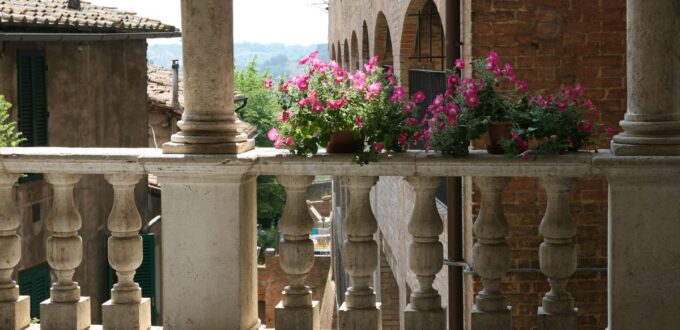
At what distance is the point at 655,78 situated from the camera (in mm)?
5273

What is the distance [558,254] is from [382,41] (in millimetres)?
12034

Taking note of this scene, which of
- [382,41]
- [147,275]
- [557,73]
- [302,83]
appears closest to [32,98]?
[147,275]

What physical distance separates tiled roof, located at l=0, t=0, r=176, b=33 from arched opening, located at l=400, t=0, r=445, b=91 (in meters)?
5.01

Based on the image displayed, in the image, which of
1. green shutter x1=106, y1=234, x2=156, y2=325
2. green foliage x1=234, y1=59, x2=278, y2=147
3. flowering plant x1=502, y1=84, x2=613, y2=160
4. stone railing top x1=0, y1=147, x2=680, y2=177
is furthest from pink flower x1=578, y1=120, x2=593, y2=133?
green foliage x1=234, y1=59, x2=278, y2=147

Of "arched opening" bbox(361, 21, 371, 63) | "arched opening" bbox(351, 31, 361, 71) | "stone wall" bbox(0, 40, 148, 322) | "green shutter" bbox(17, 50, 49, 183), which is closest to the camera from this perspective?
"stone wall" bbox(0, 40, 148, 322)

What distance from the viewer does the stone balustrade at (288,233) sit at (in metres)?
5.41

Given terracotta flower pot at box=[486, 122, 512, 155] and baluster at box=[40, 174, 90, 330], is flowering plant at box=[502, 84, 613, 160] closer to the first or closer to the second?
terracotta flower pot at box=[486, 122, 512, 155]

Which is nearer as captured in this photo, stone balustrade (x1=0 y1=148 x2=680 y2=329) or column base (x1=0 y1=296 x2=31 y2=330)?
stone balustrade (x1=0 y1=148 x2=680 y2=329)

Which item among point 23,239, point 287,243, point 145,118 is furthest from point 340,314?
point 145,118

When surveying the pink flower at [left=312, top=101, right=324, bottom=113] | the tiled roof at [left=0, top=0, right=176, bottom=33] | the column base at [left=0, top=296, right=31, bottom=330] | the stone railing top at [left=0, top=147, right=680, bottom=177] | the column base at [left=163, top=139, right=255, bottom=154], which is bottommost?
the column base at [left=0, top=296, right=31, bottom=330]

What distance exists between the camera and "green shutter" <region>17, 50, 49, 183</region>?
52.0ft

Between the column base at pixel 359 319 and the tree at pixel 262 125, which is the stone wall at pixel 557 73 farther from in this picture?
the tree at pixel 262 125

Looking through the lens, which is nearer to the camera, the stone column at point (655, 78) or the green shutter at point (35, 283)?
the stone column at point (655, 78)

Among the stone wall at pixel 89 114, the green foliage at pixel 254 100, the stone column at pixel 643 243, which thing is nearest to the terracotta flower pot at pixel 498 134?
Answer: the stone column at pixel 643 243
